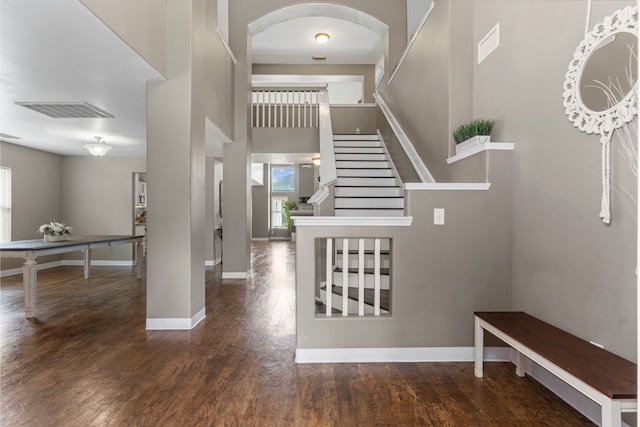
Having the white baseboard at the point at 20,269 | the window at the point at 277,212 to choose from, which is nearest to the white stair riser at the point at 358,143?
the white baseboard at the point at 20,269

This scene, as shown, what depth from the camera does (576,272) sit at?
2092mm

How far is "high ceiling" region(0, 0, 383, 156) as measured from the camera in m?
2.29

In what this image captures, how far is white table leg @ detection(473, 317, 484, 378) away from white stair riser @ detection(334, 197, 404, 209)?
7.98ft

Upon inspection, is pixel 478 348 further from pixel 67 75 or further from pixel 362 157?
pixel 67 75

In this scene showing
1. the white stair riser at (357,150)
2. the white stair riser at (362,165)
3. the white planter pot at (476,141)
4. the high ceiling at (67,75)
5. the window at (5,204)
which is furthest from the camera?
the window at (5,204)

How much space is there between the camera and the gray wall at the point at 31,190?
6.50 metres

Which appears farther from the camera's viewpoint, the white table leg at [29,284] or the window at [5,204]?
the window at [5,204]

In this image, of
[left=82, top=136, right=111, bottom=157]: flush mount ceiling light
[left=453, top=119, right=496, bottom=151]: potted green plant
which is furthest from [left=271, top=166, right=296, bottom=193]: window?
[left=453, top=119, right=496, bottom=151]: potted green plant

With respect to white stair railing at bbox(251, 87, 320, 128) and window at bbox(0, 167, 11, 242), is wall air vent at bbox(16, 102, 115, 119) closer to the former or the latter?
window at bbox(0, 167, 11, 242)

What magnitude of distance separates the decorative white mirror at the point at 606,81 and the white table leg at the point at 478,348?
1.09m

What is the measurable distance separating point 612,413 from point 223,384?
6.76 feet

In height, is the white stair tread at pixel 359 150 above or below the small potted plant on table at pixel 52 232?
above

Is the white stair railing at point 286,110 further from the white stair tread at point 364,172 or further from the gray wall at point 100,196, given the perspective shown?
the gray wall at point 100,196

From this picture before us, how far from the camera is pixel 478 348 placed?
2473mm
